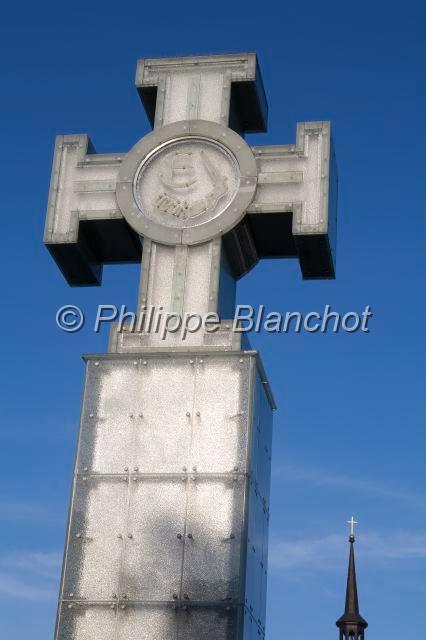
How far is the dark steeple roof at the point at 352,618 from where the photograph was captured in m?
66.2

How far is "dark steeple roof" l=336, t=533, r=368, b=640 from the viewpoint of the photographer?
66.2m

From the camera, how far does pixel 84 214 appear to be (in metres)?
17.1

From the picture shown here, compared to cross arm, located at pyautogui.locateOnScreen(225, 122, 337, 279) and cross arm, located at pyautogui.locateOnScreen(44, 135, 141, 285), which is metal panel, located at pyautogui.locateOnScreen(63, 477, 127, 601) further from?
cross arm, located at pyautogui.locateOnScreen(225, 122, 337, 279)

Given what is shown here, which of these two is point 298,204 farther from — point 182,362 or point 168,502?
point 168,502

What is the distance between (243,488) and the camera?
1458 cm

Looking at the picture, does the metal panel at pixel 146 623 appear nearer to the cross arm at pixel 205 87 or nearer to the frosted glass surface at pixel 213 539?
the frosted glass surface at pixel 213 539

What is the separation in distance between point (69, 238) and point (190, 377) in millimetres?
3147

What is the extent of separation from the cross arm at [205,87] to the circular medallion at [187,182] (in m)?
0.44

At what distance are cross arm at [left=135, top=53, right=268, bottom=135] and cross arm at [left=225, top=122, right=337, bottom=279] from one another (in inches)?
44.7

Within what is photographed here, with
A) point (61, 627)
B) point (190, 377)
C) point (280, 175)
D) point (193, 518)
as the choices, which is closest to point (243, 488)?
point (193, 518)

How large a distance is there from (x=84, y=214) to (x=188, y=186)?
Answer: 1.61 m

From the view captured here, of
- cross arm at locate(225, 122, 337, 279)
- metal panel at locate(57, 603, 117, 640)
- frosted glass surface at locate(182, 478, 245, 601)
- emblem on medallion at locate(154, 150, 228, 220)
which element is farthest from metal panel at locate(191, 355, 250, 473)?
emblem on medallion at locate(154, 150, 228, 220)

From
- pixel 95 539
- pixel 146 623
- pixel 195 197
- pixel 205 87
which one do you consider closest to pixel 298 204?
pixel 195 197

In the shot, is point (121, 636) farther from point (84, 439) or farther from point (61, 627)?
point (84, 439)
